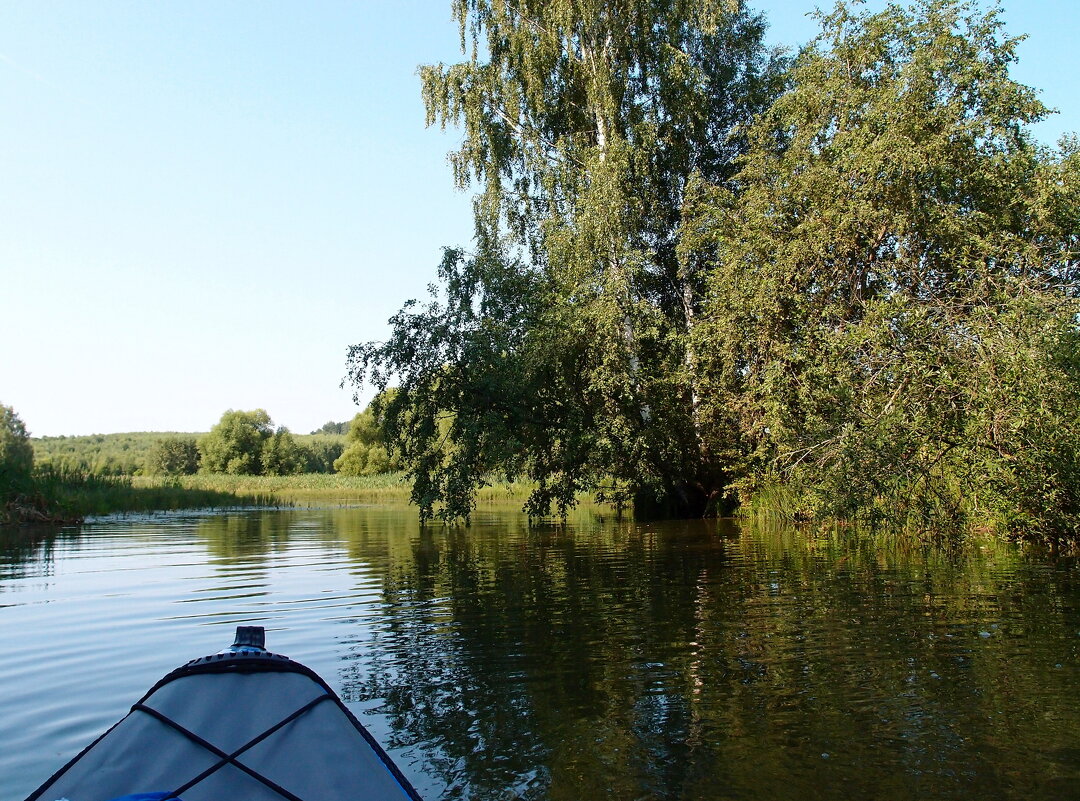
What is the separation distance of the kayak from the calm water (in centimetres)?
145

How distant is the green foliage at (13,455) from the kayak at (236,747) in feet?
84.9

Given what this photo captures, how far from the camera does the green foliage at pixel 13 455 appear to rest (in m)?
25.5

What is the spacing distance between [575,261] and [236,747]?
779 inches

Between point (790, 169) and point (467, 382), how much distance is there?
9.84 metres

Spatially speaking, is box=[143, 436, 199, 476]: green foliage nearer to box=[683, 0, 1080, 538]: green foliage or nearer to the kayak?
box=[683, 0, 1080, 538]: green foliage

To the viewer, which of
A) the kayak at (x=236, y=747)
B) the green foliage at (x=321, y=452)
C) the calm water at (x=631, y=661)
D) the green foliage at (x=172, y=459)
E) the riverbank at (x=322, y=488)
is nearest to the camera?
the kayak at (x=236, y=747)

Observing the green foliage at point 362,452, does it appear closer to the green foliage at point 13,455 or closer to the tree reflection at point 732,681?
the green foliage at point 13,455

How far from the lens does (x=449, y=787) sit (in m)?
5.06

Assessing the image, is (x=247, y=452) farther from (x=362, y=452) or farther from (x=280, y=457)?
(x=362, y=452)

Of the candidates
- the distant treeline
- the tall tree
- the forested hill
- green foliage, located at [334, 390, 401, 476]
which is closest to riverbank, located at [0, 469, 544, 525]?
the tall tree

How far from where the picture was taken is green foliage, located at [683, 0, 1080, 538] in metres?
13.9

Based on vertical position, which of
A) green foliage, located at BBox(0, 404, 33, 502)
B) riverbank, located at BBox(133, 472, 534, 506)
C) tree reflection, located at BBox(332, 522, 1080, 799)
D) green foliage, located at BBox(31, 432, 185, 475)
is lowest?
tree reflection, located at BBox(332, 522, 1080, 799)

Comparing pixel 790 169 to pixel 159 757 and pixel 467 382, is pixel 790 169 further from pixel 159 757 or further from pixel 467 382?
pixel 159 757

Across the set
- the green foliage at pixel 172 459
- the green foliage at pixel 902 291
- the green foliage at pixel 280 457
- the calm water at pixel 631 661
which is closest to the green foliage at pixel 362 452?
the green foliage at pixel 280 457
